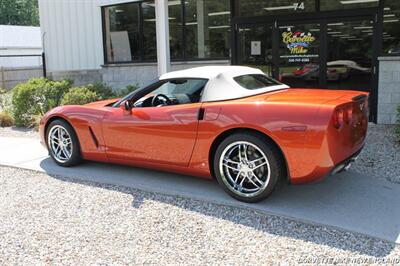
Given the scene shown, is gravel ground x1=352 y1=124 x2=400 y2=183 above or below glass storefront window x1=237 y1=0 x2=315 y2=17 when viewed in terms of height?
below

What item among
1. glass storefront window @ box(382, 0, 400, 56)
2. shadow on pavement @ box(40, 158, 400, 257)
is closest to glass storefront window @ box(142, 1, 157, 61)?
glass storefront window @ box(382, 0, 400, 56)

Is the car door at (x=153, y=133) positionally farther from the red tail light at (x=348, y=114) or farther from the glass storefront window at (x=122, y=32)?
the glass storefront window at (x=122, y=32)

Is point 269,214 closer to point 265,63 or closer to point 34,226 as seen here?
point 34,226

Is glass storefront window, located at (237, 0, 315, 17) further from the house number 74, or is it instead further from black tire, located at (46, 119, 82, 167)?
black tire, located at (46, 119, 82, 167)

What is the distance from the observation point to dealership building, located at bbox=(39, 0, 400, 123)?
8.89 m

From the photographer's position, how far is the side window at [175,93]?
506 cm

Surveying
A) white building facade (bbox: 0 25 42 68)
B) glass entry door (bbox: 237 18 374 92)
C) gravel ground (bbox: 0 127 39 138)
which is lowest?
gravel ground (bbox: 0 127 39 138)

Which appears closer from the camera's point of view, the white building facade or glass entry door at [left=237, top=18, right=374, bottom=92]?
glass entry door at [left=237, top=18, right=374, bottom=92]

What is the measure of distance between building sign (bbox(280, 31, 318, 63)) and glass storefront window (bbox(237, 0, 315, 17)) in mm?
512

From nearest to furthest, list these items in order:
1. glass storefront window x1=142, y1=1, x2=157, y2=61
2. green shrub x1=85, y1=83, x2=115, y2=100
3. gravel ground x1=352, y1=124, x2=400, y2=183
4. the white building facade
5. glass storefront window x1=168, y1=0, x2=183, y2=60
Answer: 1. gravel ground x1=352, y1=124, x2=400, y2=183
2. green shrub x1=85, y1=83, x2=115, y2=100
3. glass storefront window x1=168, y1=0, x2=183, y2=60
4. glass storefront window x1=142, y1=1, x2=157, y2=61
5. the white building facade

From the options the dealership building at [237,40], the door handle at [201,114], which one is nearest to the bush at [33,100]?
the dealership building at [237,40]

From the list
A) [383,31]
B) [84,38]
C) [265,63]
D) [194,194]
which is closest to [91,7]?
[84,38]

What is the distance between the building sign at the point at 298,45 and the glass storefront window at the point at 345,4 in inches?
26.7

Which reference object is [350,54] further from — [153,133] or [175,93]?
[153,133]
